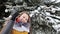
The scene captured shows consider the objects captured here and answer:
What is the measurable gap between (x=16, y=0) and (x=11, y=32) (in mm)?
1070

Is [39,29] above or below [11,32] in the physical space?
below

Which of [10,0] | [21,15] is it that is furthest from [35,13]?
[21,15]

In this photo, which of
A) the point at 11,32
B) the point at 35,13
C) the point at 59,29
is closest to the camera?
the point at 11,32

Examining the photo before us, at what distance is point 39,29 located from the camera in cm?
184

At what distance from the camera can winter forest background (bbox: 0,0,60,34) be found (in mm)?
1729

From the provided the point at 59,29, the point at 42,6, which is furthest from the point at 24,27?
the point at 42,6

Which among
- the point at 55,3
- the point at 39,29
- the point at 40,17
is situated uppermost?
the point at 55,3

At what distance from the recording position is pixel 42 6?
5.93 ft

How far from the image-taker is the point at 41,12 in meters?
1.77

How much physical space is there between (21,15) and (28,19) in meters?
0.04

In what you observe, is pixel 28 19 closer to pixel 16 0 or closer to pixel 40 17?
pixel 40 17

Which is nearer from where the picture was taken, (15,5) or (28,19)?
(28,19)

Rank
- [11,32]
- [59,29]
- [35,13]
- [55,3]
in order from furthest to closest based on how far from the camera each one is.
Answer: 1. [55,3]
2. [35,13]
3. [59,29]
4. [11,32]

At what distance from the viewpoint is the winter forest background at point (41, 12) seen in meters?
1.73
